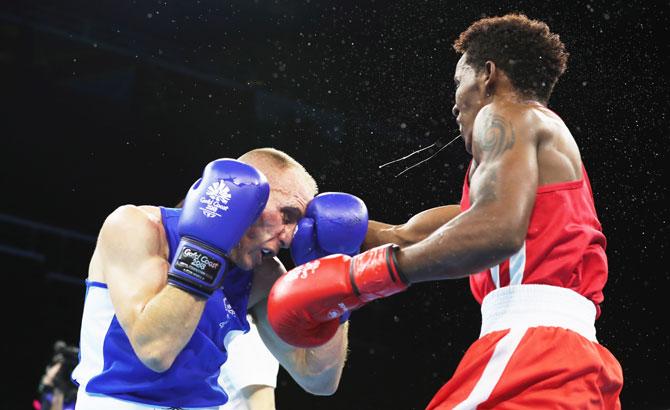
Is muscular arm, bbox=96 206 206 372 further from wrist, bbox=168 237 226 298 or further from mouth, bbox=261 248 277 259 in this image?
mouth, bbox=261 248 277 259

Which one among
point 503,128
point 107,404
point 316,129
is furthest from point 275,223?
point 316,129

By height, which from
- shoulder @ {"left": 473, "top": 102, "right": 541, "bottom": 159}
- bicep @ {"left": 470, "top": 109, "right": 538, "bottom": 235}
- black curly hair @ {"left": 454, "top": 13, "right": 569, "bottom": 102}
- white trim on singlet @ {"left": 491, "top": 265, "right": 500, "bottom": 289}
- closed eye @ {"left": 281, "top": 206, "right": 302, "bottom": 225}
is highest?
black curly hair @ {"left": 454, "top": 13, "right": 569, "bottom": 102}

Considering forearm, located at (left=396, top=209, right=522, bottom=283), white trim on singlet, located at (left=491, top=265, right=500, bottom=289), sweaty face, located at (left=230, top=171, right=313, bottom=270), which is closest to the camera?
forearm, located at (left=396, top=209, right=522, bottom=283)

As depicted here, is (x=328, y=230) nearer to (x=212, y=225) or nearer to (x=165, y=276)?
(x=212, y=225)

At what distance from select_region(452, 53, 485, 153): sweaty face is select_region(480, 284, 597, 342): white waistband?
484mm

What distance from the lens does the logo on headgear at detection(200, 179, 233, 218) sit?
2.44 meters

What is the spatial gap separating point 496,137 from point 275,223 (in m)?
0.84

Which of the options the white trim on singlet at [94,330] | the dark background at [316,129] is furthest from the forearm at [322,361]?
the dark background at [316,129]

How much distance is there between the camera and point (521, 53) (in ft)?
8.25

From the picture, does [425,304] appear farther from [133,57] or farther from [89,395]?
[89,395]

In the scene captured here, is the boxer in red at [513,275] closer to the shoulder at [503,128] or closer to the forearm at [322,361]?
the shoulder at [503,128]

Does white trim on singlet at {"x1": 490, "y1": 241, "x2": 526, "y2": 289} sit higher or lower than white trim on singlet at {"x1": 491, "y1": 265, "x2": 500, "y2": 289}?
higher

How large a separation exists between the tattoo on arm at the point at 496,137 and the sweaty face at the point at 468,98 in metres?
0.25

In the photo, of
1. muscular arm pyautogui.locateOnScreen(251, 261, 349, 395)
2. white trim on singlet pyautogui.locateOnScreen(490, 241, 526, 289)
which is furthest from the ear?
muscular arm pyautogui.locateOnScreen(251, 261, 349, 395)
